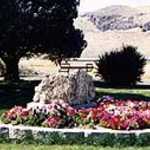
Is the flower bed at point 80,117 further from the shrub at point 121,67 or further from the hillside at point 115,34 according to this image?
the hillside at point 115,34

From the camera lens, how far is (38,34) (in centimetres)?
3441

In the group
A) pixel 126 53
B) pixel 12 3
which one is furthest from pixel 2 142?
pixel 126 53

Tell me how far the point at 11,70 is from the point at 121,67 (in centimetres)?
629

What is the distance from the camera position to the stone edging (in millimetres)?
14414

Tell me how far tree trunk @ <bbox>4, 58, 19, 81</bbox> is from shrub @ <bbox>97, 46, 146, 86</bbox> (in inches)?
181

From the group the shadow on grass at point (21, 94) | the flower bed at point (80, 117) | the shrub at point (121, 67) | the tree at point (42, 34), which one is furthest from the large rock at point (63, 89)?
the shrub at point (121, 67)

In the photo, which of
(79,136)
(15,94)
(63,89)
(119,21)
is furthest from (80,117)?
(119,21)

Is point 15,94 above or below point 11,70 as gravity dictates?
below

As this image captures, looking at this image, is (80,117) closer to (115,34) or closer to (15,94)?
(15,94)

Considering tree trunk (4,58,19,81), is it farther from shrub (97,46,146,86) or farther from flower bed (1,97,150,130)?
flower bed (1,97,150,130)

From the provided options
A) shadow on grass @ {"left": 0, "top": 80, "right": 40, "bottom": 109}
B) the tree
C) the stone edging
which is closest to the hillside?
the tree

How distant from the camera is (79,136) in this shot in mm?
14578

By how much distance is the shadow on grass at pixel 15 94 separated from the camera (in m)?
22.8

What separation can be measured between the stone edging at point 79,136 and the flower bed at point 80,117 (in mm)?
395
